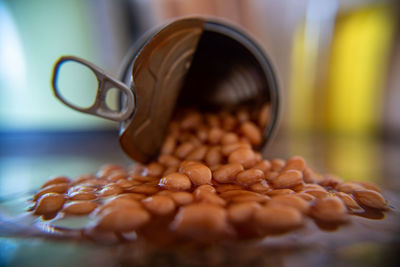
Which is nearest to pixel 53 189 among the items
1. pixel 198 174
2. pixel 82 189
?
pixel 82 189

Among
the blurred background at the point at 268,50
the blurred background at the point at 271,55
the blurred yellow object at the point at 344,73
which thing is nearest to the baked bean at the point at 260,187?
the blurred background at the point at 271,55

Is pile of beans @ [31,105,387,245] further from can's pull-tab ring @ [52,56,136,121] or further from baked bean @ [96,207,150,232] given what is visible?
can's pull-tab ring @ [52,56,136,121]

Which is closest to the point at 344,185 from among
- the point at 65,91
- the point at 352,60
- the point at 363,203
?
the point at 363,203

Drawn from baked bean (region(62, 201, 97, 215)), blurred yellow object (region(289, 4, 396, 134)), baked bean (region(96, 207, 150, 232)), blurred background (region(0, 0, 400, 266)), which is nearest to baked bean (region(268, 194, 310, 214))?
baked bean (region(96, 207, 150, 232))

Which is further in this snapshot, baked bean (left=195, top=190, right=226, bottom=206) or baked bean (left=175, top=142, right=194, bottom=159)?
baked bean (left=175, top=142, right=194, bottom=159)

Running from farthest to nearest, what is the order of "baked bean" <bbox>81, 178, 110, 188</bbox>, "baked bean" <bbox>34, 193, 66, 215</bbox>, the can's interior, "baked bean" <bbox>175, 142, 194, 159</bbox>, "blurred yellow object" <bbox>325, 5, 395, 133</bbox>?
"blurred yellow object" <bbox>325, 5, 395, 133</bbox>, the can's interior, "baked bean" <bbox>175, 142, 194, 159</bbox>, "baked bean" <bbox>81, 178, 110, 188</bbox>, "baked bean" <bbox>34, 193, 66, 215</bbox>

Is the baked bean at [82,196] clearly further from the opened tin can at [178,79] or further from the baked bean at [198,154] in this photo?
the baked bean at [198,154]

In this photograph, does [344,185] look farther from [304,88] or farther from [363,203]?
A: [304,88]
